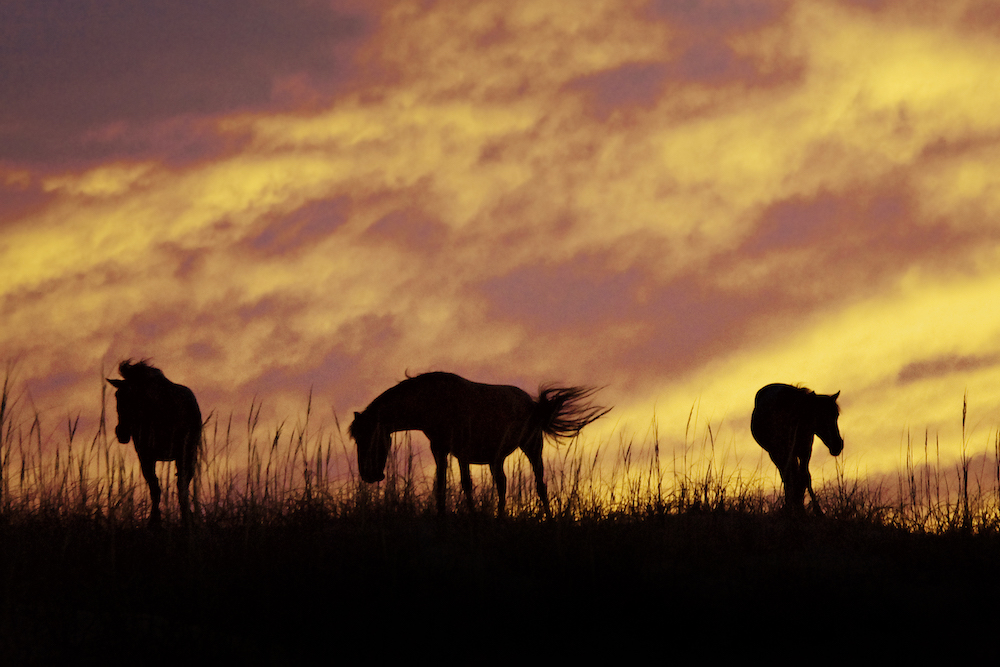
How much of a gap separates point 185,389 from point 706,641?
7.14 metres

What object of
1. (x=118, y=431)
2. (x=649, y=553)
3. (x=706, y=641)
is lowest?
(x=706, y=641)

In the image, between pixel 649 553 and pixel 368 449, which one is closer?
pixel 649 553

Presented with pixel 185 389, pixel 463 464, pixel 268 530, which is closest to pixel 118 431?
pixel 185 389

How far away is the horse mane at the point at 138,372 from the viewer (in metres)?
10.4

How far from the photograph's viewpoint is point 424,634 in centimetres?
602

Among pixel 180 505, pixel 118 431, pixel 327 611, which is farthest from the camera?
pixel 118 431

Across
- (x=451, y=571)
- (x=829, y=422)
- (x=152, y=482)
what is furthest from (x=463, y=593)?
(x=829, y=422)

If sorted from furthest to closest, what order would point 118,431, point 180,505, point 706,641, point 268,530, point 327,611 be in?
point 118,431
point 180,505
point 268,530
point 327,611
point 706,641

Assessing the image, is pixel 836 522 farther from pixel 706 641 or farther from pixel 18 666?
pixel 18 666

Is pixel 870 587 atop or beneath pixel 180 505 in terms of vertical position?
beneath

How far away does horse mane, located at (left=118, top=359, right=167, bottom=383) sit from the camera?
10391mm

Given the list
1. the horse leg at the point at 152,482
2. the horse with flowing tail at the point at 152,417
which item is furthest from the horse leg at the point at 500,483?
A: the horse leg at the point at 152,482

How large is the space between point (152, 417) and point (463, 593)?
17.5ft

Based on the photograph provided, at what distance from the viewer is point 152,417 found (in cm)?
1033
